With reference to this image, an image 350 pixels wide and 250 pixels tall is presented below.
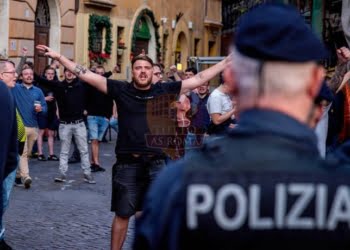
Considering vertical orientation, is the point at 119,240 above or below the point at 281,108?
below

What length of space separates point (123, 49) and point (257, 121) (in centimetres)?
2915

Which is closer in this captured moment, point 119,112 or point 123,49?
point 119,112

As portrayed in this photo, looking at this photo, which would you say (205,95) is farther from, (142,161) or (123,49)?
(123,49)

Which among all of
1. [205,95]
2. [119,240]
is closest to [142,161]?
[119,240]

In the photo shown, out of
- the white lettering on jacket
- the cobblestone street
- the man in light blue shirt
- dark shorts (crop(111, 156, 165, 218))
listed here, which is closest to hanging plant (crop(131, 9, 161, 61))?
the man in light blue shirt

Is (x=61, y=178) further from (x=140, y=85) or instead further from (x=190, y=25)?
(x=190, y=25)

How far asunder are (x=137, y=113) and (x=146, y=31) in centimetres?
2668

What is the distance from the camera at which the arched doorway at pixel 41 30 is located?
84.9 feet

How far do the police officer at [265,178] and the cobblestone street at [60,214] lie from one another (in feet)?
21.7

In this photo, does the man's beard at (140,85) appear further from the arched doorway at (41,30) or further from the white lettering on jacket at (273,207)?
the arched doorway at (41,30)

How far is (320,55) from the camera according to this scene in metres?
2.61

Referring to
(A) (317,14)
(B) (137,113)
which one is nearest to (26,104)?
(A) (317,14)

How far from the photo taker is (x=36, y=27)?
26016 mm

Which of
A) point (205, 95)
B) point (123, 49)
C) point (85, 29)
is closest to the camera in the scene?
point (205, 95)
